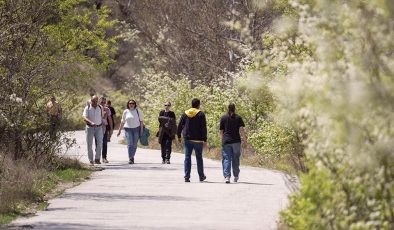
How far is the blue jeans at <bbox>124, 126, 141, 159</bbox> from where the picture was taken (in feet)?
111

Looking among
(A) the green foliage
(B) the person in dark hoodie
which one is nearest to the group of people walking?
(B) the person in dark hoodie

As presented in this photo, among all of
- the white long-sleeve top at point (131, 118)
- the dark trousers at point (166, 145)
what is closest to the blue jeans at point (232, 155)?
the dark trousers at point (166, 145)

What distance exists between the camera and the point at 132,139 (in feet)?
111

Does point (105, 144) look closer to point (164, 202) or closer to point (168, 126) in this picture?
point (168, 126)

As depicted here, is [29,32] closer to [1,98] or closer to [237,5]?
[1,98]

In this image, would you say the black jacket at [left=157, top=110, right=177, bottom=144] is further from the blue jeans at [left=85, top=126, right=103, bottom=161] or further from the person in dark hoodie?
the person in dark hoodie

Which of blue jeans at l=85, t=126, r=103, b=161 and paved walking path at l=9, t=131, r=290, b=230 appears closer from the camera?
paved walking path at l=9, t=131, r=290, b=230

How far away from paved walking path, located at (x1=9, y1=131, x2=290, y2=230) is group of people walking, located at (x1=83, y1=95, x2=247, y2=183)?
56 cm

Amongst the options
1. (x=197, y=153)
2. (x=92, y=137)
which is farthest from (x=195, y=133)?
(x=92, y=137)

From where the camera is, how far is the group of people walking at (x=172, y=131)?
1039 inches

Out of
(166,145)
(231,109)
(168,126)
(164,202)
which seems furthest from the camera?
(166,145)

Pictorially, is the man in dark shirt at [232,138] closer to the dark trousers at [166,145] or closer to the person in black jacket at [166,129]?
the person in black jacket at [166,129]

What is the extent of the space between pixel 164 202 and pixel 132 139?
13.1 m

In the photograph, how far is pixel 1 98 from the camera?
66.1ft
